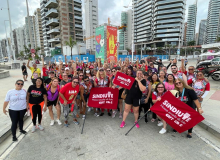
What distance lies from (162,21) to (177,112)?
306 feet

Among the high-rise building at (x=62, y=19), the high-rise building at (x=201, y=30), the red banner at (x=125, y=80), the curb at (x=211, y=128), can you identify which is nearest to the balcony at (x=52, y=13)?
the high-rise building at (x=62, y=19)

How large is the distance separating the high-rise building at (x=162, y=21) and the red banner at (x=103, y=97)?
7836 centimetres

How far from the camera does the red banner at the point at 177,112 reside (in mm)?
3215

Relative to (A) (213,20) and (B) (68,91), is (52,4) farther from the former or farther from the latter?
(A) (213,20)

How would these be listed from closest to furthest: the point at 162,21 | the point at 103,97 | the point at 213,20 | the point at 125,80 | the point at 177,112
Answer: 1. the point at 177,112
2. the point at 125,80
3. the point at 103,97
4. the point at 162,21
5. the point at 213,20

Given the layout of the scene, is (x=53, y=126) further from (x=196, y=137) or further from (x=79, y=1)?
(x=79, y=1)

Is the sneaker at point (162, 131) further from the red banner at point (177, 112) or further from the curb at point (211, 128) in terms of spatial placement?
the curb at point (211, 128)

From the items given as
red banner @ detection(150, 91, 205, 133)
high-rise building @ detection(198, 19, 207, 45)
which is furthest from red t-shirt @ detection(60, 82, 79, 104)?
high-rise building @ detection(198, 19, 207, 45)

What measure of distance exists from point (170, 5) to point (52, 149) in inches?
3813

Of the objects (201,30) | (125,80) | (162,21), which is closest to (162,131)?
(125,80)

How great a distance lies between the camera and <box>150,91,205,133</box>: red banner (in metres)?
3.21

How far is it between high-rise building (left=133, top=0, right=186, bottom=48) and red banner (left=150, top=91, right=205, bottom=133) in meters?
79.2

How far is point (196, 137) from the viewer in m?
3.48

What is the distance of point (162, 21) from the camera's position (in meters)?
82.4
